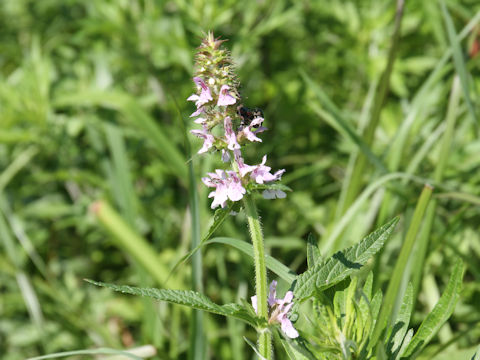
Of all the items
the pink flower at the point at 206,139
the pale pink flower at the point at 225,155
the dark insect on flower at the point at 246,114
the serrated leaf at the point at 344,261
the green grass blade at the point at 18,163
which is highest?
the green grass blade at the point at 18,163

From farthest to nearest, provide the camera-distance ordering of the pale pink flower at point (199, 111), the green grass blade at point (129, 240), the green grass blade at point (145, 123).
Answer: the green grass blade at point (145, 123)
the green grass blade at point (129, 240)
the pale pink flower at point (199, 111)

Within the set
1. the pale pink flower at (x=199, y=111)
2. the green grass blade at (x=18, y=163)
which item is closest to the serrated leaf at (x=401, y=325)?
the pale pink flower at (x=199, y=111)

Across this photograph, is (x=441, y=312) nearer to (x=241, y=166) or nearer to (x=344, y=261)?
(x=344, y=261)

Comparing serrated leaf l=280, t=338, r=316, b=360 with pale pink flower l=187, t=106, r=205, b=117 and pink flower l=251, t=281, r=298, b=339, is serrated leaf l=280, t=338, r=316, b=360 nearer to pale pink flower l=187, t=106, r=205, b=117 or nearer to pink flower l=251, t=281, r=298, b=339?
pink flower l=251, t=281, r=298, b=339

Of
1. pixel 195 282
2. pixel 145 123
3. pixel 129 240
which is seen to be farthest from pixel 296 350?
pixel 145 123

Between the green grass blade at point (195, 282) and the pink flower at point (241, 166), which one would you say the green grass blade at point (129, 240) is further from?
the pink flower at point (241, 166)

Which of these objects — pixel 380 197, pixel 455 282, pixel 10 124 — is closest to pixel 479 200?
pixel 380 197
